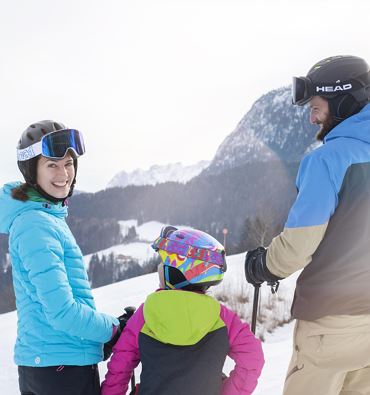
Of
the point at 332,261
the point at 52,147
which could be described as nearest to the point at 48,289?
the point at 52,147

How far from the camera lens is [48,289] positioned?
6.19 feet

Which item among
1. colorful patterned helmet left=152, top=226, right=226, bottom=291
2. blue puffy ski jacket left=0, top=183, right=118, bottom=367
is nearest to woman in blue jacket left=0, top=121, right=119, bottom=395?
blue puffy ski jacket left=0, top=183, right=118, bottom=367

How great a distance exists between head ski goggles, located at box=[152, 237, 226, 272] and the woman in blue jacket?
18.2 inches

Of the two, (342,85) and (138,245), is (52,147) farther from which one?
(138,245)

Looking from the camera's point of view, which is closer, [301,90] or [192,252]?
[192,252]

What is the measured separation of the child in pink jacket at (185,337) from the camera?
6.37 ft

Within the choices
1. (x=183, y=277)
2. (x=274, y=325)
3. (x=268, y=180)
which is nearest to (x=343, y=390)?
(x=183, y=277)

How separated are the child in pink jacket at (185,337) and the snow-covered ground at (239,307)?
2.47 meters

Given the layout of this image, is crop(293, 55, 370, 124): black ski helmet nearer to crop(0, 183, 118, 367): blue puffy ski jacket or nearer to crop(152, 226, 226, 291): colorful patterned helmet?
crop(152, 226, 226, 291): colorful patterned helmet

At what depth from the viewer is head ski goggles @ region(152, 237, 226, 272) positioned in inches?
84.3

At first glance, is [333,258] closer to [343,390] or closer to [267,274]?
[267,274]

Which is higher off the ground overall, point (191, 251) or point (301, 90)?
point (301, 90)

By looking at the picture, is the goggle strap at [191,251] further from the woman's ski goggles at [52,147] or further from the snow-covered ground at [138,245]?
the snow-covered ground at [138,245]

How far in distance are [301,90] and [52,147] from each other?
145 centimetres
